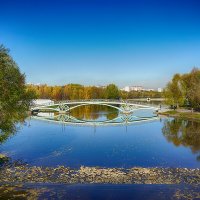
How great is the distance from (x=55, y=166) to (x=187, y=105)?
72.9 m

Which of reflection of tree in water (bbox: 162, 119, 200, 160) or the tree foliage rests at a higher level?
the tree foliage

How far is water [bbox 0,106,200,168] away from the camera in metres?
31.0

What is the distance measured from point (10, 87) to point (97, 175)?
1052 cm

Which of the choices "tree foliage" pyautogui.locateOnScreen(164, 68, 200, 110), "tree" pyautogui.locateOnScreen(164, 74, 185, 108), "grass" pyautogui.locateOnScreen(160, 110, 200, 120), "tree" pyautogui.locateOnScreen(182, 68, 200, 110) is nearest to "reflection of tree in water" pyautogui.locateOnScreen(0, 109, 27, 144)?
"grass" pyautogui.locateOnScreen(160, 110, 200, 120)

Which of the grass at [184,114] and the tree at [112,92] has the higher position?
the tree at [112,92]

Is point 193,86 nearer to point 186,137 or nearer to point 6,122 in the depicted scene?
point 186,137

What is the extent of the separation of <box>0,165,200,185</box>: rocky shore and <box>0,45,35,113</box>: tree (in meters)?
5.42

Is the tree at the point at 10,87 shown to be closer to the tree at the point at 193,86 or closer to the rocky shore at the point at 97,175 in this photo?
the rocky shore at the point at 97,175

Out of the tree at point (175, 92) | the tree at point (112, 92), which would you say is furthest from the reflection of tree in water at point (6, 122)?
the tree at point (112, 92)

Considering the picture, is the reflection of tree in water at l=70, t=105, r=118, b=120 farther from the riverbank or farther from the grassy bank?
the grassy bank

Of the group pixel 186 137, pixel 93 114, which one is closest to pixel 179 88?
pixel 93 114

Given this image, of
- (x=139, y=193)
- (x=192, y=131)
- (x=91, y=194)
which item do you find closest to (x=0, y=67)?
(x=91, y=194)

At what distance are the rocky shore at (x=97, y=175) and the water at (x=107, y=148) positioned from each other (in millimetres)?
2129

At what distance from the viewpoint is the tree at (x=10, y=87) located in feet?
88.3
